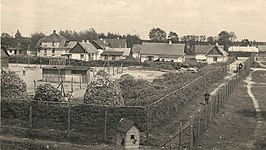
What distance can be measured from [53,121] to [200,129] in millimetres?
7553

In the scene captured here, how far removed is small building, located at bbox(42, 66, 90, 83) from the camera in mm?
41547

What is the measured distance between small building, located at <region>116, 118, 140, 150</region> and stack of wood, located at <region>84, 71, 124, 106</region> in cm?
872

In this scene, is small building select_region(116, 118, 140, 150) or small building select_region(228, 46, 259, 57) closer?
small building select_region(116, 118, 140, 150)

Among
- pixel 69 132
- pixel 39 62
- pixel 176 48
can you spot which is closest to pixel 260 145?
pixel 69 132

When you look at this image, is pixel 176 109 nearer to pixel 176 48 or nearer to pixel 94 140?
pixel 94 140

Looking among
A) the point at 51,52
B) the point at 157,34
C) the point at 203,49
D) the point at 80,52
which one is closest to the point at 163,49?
the point at 203,49

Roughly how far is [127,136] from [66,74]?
1283 inches

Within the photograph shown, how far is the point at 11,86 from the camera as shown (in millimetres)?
21984

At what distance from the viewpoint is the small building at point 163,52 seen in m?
82.9

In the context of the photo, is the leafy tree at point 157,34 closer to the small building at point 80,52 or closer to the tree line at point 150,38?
the tree line at point 150,38

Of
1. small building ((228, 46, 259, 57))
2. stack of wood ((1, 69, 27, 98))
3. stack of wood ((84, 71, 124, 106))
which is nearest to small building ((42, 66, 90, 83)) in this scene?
stack of wood ((1, 69, 27, 98))

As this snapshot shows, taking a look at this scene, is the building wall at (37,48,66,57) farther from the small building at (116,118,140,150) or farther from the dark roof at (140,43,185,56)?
the small building at (116,118,140,150)

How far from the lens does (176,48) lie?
84.1 m

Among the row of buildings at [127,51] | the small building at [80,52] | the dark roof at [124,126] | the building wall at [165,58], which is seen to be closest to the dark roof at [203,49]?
the row of buildings at [127,51]
